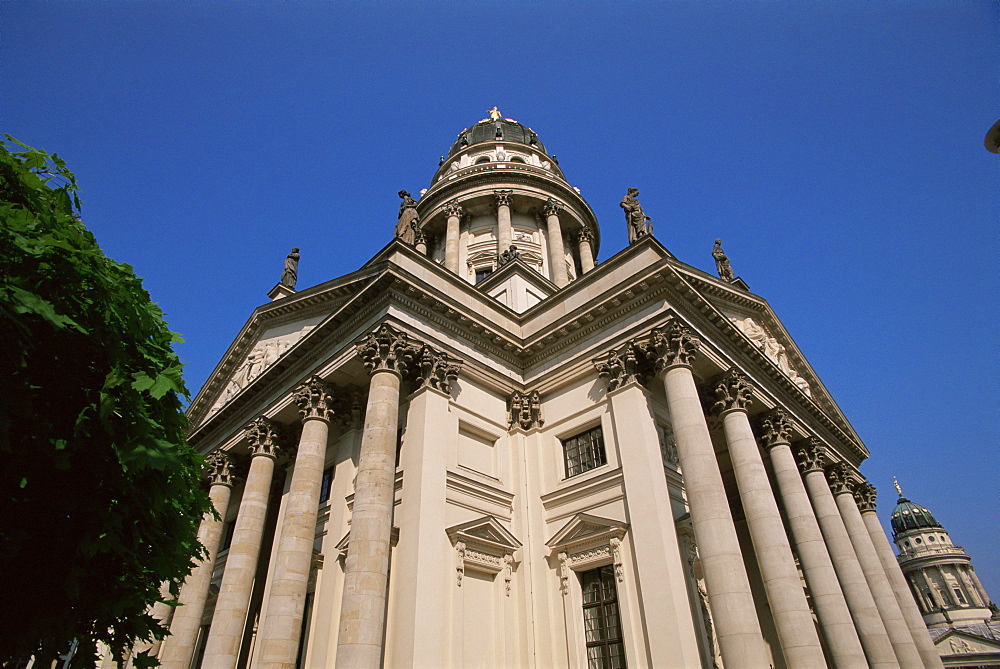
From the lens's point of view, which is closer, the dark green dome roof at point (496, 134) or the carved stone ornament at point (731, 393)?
the carved stone ornament at point (731, 393)

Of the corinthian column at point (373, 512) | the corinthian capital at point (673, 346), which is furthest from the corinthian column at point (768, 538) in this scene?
the corinthian column at point (373, 512)

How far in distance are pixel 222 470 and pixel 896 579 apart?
2879 centimetres

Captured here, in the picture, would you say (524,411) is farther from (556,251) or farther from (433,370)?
(556,251)

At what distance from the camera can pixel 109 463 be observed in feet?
26.1

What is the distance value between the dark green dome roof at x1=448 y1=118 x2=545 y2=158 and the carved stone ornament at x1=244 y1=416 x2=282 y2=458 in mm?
26375

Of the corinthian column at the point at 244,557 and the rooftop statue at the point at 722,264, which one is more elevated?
the rooftop statue at the point at 722,264

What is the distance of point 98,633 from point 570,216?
30298mm

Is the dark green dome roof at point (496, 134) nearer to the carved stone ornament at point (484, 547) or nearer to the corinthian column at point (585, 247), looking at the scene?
the corinthian column at point (585, 247)

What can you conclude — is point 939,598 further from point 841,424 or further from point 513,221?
point 513,221

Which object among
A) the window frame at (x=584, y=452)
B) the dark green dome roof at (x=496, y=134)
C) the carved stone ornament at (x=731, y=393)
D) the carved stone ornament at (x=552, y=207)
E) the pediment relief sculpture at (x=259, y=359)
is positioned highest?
the dark green dome roof at (x=496, y=134)

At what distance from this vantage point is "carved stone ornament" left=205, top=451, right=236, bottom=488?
21.7 metres

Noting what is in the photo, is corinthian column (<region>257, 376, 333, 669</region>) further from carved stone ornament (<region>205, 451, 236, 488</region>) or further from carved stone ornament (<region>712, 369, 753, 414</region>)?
carved stone ornament (<region>712, 369, 753, 414</region>)

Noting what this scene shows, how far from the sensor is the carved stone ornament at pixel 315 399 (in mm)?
17391

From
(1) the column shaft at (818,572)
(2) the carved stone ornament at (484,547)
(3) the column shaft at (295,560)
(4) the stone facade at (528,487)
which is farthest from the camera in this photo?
(1) the column shaft at (818,572)
